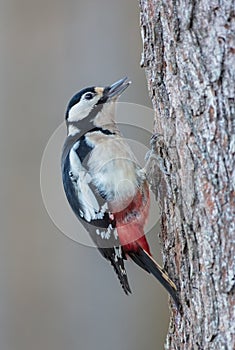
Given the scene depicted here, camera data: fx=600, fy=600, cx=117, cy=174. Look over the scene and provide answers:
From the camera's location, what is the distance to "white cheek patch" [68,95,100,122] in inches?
68.6

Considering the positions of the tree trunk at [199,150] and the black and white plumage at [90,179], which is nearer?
the tree trunk at [199,150]

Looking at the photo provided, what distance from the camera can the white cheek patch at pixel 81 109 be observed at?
174cm

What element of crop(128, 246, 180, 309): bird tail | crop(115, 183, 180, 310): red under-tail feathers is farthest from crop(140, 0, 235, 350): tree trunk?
crop(115, 183, 180, 310): red under-tail feathers

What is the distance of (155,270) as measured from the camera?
4.78ft

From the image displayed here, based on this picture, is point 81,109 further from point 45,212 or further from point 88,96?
point 45,212

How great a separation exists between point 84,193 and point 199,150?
0.49 meters

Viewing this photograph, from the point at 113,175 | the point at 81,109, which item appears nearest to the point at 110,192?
the point at 113,175

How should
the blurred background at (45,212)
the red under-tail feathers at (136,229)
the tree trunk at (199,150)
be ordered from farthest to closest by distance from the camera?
1. the blurred background at (45,212)
2. the red under-tail feathers at (136,229)
3. the tree trunk at (199,150)

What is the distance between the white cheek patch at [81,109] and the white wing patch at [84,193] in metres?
0.15

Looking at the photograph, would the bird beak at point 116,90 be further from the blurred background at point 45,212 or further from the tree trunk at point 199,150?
the blurred background at point 45,212

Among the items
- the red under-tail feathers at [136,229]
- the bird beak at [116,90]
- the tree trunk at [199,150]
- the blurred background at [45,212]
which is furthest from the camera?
the blurred background at [45,212]

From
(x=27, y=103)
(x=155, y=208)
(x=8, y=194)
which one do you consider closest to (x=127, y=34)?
(x=27, y=103)

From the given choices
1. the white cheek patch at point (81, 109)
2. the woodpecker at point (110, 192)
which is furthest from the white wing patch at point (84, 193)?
the white cheek patch at point (81, 109)

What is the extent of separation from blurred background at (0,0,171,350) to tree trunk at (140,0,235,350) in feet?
4.15
